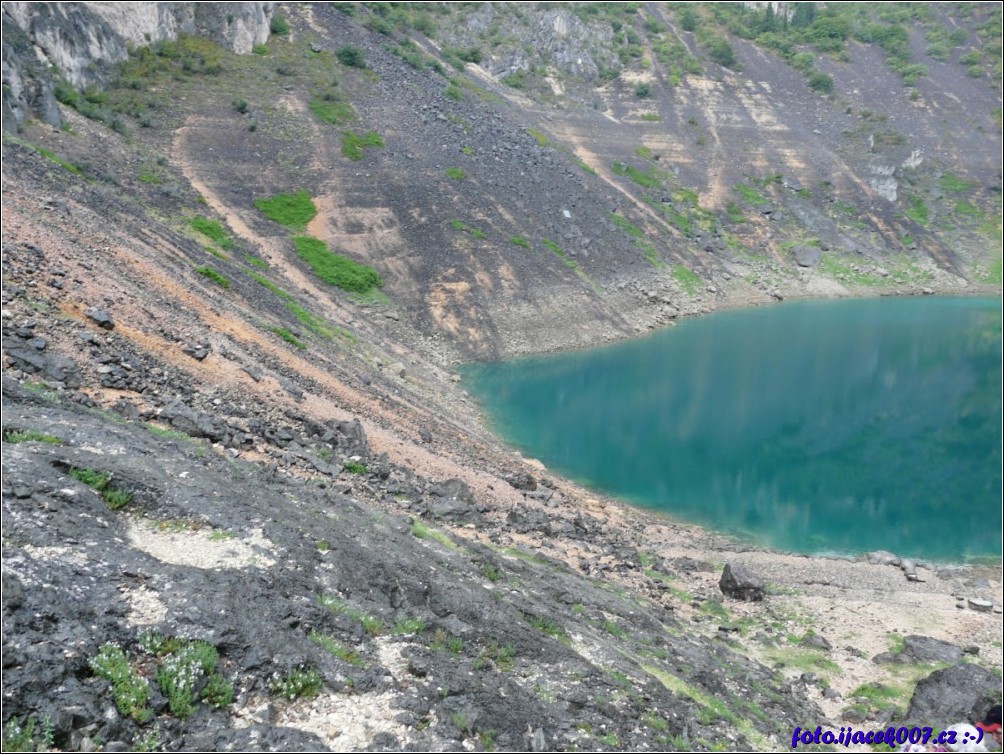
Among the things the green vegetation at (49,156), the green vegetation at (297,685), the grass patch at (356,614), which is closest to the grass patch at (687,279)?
the green vegetation at (49,156)

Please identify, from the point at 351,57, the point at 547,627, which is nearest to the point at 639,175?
the point at 351,57

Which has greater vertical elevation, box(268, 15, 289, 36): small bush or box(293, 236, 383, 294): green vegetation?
box(268, 15, 289, 36): small bush

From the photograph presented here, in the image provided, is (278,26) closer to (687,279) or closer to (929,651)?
(687,279)

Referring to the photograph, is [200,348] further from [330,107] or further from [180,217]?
[330,107]

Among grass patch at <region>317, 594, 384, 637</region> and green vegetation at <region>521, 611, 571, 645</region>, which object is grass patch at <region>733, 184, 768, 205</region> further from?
grass patch at <region>317, 594, 384, 637</region>

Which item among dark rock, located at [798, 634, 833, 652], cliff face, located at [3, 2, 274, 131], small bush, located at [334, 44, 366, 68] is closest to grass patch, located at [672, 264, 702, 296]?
small bush, located at [334, 44, 366, 68]
